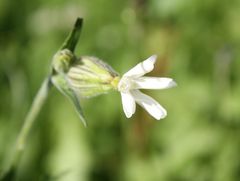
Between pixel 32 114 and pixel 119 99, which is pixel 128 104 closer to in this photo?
pixel 32 114

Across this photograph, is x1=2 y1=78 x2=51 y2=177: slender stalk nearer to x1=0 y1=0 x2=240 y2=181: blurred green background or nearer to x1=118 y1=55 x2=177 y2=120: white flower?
x1=118 y1=55 x2=177 y2=120: white flower

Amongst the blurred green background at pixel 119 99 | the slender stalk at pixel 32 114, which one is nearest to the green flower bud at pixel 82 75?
the slender stalk at pixel 32 114

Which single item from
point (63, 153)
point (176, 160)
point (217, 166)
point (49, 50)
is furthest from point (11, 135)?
point (217, 166)

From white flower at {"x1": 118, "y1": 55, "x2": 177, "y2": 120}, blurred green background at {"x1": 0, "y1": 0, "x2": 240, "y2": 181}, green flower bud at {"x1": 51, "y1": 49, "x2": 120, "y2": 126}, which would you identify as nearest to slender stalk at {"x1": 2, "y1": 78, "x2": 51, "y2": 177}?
green flower bud at {"x1": 51, "y1": 49, "x2": 120, "y2": 126}

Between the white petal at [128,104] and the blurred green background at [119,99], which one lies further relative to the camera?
the blurred green background at [119,99]

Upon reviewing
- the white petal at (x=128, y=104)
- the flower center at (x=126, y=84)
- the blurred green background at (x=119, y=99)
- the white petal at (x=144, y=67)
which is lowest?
the white petal at (x=128, y=104)

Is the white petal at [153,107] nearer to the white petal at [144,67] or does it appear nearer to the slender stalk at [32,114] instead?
the white petal at [144,67]

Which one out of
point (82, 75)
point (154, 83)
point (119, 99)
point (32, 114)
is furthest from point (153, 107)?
point (119, 99)
